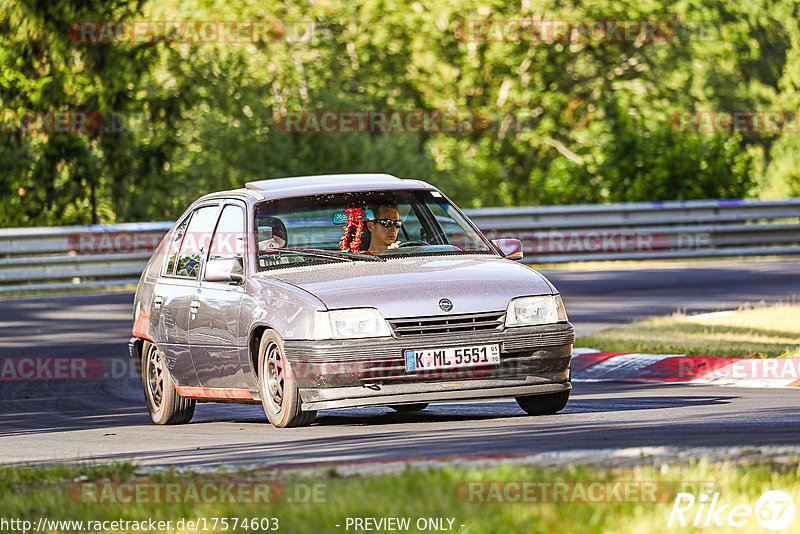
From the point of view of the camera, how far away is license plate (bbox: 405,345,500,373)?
8375 millimetres

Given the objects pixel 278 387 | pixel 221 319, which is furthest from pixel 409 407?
pixel 278 387

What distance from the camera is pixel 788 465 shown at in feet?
19.0

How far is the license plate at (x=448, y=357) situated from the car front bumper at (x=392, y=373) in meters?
0.03

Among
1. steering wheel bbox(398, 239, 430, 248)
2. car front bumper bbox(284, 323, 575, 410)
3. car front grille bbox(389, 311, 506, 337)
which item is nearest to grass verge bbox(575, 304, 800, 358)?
steering wheel bbox(398, 239, 430, 248)

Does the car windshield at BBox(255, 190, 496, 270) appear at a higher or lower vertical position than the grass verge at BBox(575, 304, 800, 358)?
higher

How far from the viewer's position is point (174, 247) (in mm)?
10773

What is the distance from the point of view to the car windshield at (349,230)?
376 inches

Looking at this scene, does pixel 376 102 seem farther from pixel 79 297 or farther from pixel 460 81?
pixel 79 297

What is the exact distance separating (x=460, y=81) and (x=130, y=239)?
17650 mm

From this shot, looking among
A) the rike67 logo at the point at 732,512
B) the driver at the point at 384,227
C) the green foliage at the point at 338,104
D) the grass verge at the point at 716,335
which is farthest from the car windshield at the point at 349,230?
the green foliage at the point at 338,104

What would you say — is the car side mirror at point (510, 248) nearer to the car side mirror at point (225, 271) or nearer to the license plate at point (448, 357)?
the license plate at point (448, 357)

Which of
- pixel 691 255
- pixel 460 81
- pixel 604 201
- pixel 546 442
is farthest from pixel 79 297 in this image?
pixel 460 81

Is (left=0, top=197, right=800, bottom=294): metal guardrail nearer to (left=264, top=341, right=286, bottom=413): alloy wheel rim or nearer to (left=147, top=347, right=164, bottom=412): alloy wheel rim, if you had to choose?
(left=147, top=347, right=164, bottom=412): alloy wheel rim

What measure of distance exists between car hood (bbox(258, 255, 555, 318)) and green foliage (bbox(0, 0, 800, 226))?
18412 millimetres
